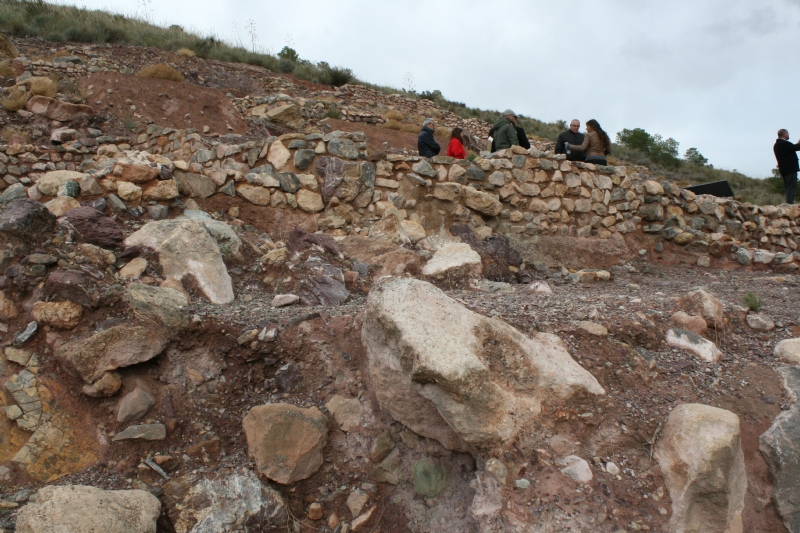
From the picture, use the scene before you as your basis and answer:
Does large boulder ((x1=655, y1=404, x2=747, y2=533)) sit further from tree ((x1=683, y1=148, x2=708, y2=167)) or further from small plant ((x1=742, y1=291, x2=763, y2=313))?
tree ((x1=683, y1=148, x2=708, y2=167))

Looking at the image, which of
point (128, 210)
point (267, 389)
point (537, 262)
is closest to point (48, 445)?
point (267, 389)

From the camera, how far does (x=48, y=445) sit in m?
2.39

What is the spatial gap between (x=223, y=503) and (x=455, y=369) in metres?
1.18

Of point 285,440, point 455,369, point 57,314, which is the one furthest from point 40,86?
point 455,369

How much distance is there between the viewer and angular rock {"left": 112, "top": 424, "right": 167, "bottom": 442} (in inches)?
95.1

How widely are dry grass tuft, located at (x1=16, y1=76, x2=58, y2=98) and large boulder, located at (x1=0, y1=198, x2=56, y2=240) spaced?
705 centimetres

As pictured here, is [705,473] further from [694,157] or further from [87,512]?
[694,157]

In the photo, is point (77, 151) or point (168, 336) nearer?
point (168, 336)

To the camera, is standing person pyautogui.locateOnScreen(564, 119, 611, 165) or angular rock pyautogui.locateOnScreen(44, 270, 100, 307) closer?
angular rock pyautogui.locateOnScreen(44, 270, 100, 307)

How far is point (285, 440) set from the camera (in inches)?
97.8

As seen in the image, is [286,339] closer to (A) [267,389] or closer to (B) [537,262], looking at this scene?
(A) [267,389]

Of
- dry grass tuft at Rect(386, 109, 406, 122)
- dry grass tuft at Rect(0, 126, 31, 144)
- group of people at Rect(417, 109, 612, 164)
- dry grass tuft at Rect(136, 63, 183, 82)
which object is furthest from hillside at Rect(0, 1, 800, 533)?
dry grass tuft at Rect(386, 109, 406, 122)

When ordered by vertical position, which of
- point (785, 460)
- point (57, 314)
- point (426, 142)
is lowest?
point (57, 314)

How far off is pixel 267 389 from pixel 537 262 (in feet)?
12.2
